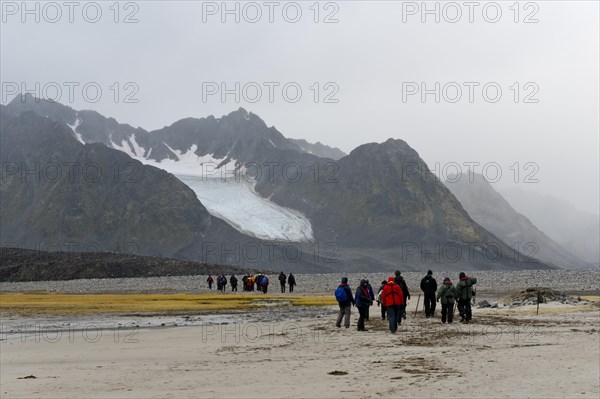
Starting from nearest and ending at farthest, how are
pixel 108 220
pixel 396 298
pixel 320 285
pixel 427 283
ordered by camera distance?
pixel 396 298, pixel 427 283, pixel 320 285, pixel 108 220

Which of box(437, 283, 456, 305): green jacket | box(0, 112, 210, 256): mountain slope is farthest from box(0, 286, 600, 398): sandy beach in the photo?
box(0, 112, 210, 256): mountain slope

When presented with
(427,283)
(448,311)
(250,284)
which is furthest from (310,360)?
(250,284)

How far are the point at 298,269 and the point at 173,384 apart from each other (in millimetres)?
144574

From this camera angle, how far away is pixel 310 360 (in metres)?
15.0

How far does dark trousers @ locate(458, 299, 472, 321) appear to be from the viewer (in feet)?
79.1

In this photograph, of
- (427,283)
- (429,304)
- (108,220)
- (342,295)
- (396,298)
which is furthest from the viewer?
(108,220)

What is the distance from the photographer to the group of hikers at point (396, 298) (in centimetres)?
2136

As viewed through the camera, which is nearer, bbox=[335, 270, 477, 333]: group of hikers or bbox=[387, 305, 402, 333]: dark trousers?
bbox=[387, 305, 402, 333]: dark trousers

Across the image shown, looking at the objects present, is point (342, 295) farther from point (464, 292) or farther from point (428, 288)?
point (428, 288)

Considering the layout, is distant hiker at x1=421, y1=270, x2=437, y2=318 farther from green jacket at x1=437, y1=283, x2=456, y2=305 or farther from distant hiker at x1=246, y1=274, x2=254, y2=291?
distant hiker at x1=246, y1=274, x2=254, y2=291

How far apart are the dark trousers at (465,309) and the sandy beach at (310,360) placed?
27.3 inches

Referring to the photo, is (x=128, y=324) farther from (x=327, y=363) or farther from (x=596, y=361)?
(x=596, y=361)

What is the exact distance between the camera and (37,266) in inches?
4776

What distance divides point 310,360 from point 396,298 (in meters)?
6.93
